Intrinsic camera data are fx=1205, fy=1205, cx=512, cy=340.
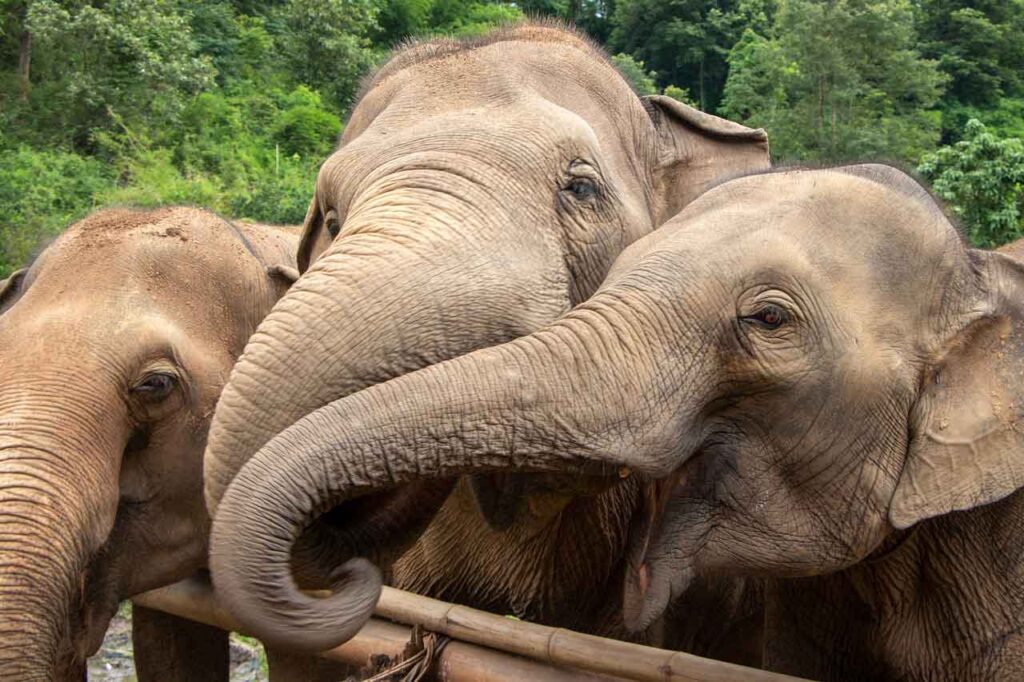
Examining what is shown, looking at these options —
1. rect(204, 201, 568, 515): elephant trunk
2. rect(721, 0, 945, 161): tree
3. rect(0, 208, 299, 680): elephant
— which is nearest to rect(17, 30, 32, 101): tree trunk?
rect(721, 0, 945, 161): tree

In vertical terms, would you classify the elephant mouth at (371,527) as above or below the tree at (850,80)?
above

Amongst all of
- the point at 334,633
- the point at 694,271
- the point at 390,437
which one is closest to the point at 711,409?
the point at 694,271

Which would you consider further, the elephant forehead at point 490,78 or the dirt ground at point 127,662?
the dirt ground at point 127,662

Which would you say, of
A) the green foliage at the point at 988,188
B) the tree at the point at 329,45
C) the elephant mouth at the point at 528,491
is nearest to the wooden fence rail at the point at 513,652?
the elephant mouth at the point at 528,491

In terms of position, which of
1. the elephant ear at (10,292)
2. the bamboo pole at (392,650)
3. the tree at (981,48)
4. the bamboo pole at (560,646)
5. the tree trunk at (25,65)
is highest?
the elephant ear at (10,292)

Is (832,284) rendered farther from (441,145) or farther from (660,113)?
(660,113)

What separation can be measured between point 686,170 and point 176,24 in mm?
17976

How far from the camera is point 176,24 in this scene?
19609mm

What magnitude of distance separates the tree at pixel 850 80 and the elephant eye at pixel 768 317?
24.7 metres

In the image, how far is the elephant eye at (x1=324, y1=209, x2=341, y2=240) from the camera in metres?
2.90

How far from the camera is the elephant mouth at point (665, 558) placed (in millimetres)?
2207

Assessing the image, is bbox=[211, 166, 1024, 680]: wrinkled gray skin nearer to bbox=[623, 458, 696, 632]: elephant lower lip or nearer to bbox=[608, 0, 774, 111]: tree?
bbox=[623, 458, 696, 632]: elephant lower lip

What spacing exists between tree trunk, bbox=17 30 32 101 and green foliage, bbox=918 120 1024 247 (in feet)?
47.2

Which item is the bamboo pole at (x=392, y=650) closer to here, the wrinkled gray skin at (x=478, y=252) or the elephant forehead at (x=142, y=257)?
the wrinkled gray skin at (x=478, y=252)
